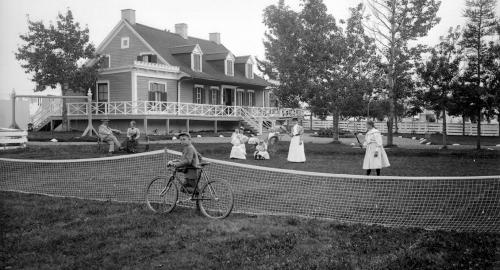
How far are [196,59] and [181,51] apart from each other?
4.21 ft

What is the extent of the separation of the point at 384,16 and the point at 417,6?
1664 mm

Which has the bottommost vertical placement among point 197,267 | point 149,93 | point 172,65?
point 197,267

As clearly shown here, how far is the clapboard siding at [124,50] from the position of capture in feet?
108

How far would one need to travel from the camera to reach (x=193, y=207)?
8.61 metres

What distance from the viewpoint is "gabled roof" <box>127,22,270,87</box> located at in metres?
33.6

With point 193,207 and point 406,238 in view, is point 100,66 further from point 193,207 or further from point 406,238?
point 406,238

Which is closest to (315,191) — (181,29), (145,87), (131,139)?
(131,139)

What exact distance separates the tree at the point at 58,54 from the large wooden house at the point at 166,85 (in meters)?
1.75

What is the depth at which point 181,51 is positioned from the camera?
114 feet

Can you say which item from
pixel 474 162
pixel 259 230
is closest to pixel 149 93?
pixel 474 162

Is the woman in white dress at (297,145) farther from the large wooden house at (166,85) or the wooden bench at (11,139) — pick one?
the large wooden house at (166,85)

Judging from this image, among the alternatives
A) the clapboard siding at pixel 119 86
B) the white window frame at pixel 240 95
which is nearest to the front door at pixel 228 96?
the white window frame at pixel 240 95

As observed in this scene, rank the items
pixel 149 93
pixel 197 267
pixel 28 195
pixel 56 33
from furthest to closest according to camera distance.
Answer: pixel 149 93, pixel 56 33, pixel 28 195, pixel 197 267

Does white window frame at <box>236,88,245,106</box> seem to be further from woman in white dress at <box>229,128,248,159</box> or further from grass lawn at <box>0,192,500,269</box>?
→ grass lawn at <box>0,192,500,269</box>
